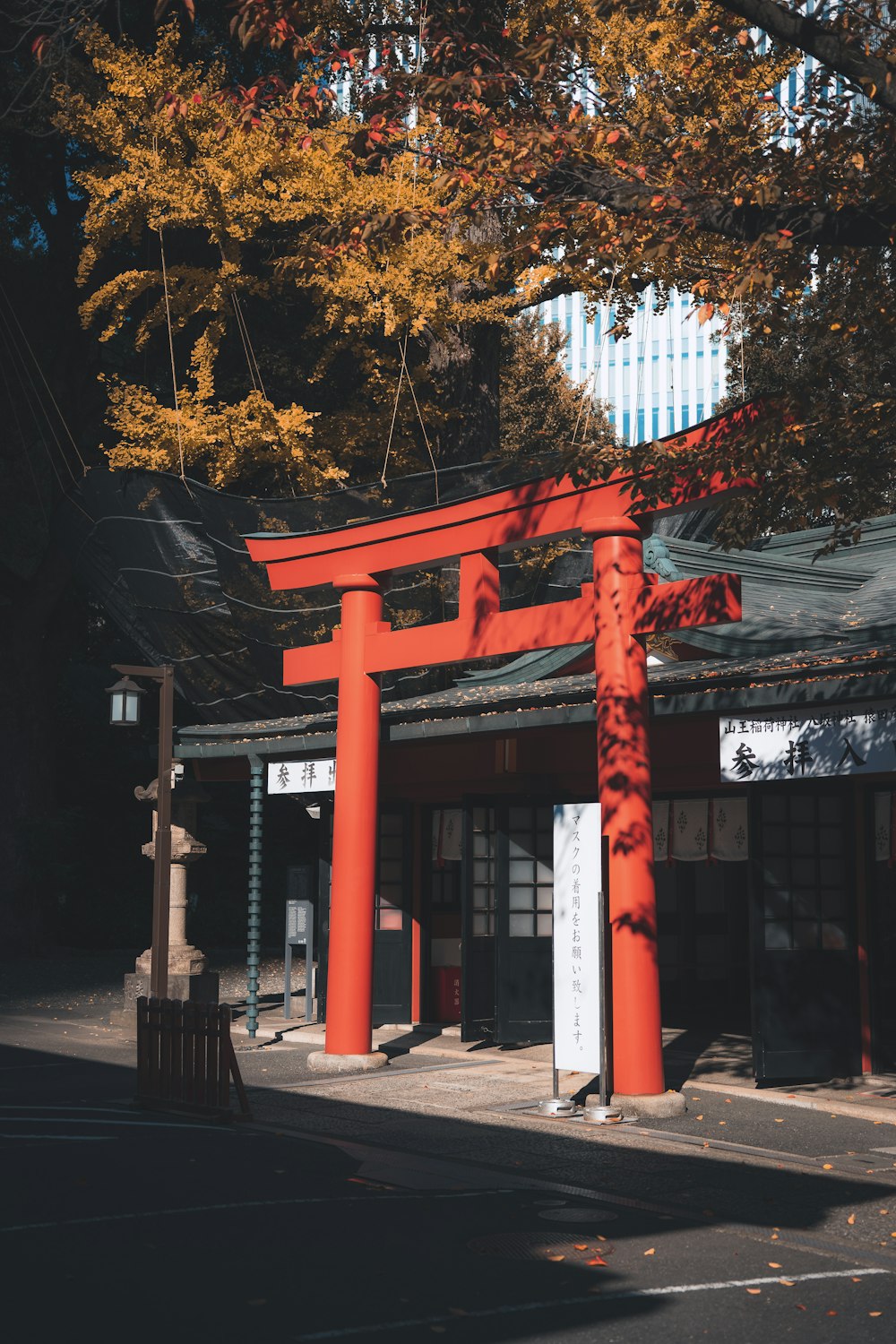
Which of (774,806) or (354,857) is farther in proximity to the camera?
(354,857)

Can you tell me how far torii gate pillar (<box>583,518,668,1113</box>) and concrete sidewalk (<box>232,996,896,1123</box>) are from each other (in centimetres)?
143

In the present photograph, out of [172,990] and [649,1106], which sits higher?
[172,990]

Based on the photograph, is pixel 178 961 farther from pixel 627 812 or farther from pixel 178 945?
pixel 627 812

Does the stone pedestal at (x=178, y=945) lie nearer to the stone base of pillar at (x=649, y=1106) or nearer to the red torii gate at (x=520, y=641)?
the red torii gate at (x=520, y=641)

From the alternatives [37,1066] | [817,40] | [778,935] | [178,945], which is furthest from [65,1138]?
[817,40]

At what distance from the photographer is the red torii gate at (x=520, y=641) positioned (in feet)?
36.0

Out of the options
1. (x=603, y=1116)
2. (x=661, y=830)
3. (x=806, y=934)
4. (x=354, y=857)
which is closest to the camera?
(x=603, y=1116)

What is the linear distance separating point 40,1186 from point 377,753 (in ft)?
20.7

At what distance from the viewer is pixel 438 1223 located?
7.51 metres

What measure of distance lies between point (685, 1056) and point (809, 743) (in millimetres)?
4641

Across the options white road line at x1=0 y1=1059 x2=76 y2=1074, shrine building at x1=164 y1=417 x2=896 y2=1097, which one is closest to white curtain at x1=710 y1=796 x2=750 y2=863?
shrine building at x1=164 y1=417 x2=896 y2=1097

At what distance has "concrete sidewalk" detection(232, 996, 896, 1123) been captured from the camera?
12008 millimetres

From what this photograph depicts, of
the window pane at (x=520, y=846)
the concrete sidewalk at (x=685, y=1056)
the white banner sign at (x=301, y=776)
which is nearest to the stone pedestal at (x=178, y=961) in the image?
the concrete sidewalk at (x=685, y=1056)

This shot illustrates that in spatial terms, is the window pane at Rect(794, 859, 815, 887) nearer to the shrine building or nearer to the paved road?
the shrine building
